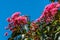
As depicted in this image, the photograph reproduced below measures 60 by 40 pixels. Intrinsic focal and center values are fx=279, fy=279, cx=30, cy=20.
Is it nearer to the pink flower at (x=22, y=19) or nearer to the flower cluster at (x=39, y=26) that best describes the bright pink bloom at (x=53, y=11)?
the flower cluster at (x=39, y=26)

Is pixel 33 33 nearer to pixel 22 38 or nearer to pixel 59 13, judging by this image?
pixel 22 38

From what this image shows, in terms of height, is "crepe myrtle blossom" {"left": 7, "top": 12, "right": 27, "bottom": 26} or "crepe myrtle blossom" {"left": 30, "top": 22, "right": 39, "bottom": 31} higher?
"crepe myrtle blossom" {"left": 7, "top": 12, "right": 27, "bottom": 26}

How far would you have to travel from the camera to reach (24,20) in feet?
17.2

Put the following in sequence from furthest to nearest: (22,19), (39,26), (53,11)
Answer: (22,19), (39,26), (53,11)

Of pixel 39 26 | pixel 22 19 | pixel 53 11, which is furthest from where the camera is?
pixel 22 19

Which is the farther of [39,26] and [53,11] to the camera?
[39,26]

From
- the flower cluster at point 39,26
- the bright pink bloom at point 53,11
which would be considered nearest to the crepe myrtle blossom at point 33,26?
the flower cluster at point 39,26

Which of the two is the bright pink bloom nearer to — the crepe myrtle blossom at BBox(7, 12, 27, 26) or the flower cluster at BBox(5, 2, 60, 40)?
the flower cluster at BBox(5, 2, 60, 40)

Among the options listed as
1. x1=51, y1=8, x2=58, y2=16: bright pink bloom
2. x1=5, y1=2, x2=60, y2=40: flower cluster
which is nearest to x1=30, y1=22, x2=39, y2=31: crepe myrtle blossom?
x1=5, y1=2, x2=60, y2=40: flower cluster

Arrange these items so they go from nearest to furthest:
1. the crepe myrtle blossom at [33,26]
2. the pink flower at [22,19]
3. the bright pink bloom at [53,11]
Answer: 1. the bright pink bloom at [53,11]
2. the crepe myrtle blossom at [33,26]
3. the pink flower at [22,19]

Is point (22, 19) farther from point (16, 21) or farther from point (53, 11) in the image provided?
point (53, 11)

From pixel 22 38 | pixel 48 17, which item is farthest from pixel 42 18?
pixel 22 38

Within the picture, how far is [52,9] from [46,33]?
1.42ft

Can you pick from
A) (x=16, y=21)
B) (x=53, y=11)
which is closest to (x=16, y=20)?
(x=16, y=21)
